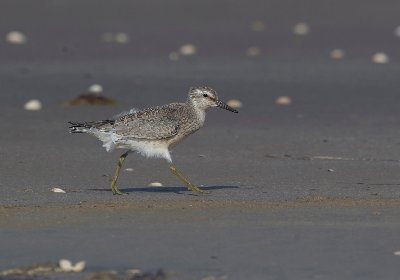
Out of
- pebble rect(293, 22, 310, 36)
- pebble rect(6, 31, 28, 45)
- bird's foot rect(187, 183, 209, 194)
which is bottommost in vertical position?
bird's foot rect(187, 183, 209, 194)

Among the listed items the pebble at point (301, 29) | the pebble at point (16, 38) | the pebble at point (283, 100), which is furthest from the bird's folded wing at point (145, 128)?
the pebble at point (301, 29)

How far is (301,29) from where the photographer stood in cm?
1903

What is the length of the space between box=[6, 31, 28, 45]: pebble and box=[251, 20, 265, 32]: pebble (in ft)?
11.8

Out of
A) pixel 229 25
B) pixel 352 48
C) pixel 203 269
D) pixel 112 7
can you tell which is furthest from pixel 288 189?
pixel 112 7

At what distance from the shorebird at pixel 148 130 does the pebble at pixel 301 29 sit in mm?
9051

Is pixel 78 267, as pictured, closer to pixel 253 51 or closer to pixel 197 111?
pixel 197 111

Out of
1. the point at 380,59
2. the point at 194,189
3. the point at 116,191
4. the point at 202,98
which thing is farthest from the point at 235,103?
the point at 116,191

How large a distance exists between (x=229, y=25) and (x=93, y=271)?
510 inches

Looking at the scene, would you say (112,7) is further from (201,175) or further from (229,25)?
(201,175)

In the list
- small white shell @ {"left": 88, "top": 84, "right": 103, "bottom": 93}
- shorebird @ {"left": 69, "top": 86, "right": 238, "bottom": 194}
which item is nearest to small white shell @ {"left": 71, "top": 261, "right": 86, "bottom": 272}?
shorebird @ {"left": 69, "top": 86, "right": 238, "bottom": 194}

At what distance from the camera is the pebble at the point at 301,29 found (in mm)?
18891

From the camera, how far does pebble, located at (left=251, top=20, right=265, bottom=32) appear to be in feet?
62.8

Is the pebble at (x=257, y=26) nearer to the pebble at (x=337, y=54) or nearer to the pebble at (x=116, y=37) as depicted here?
the pebble at (x=337, y=54)

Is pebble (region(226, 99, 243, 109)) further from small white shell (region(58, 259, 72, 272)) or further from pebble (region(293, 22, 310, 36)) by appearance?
small white shell (region(58, 259, 72, 272))
